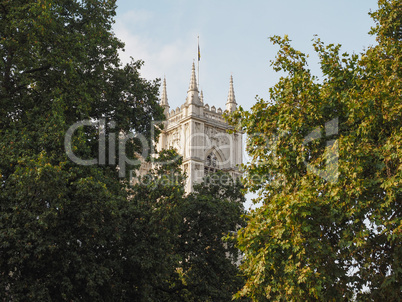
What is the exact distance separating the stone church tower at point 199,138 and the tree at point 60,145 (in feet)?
92.9

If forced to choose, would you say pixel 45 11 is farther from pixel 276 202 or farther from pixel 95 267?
pixel 276 202

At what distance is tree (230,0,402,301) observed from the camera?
1315 cm

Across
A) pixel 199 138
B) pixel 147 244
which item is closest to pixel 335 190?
pixel 147 244

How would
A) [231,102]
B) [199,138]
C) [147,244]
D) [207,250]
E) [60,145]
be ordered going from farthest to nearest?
1. [231,102]
2. [199,138]
3. [207,250]
4. [147,244]
5. [60,145]

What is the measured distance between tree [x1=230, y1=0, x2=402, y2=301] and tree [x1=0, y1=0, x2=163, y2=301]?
5210mm

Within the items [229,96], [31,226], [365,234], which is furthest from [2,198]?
[229,96]

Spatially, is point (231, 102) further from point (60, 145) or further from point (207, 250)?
point (60, 145)


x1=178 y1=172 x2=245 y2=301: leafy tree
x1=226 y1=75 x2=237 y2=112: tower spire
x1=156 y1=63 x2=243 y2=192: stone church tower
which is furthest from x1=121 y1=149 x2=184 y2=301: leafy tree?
x1=226 y1=75 x2=237 y2=112: tower spire

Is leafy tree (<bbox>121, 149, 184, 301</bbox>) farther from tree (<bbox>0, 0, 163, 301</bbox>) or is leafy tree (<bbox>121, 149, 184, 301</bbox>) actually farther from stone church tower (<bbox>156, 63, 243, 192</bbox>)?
stone church tower (<bbox>156, 63, 243, 192</bbox>)

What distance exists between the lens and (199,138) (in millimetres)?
52688

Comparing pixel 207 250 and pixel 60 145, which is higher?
pixel 60 145

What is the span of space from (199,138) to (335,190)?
130 ft

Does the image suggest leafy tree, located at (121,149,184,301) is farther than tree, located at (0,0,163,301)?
Yes

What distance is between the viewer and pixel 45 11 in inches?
749
